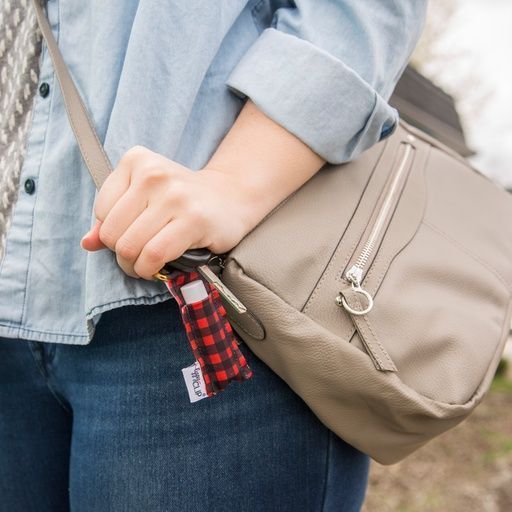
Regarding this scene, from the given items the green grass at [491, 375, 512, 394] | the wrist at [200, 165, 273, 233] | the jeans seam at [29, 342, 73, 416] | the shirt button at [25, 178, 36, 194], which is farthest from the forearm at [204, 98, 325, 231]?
the green grass at [491, 375, 512, 394]

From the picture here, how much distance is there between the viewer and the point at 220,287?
0.68 m

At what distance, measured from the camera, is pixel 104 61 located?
72 centimetres

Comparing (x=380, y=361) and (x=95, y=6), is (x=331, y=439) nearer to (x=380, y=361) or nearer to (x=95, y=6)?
(x=380, y=361)

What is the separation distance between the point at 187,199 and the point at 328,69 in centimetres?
24

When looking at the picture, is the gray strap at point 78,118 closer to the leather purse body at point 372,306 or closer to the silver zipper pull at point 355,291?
the leather purse body at point 372,306

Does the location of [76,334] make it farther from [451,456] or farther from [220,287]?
[451,456]

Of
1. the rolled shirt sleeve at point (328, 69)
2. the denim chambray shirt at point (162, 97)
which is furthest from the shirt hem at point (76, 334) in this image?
the rolled shirt sleeve at point (328, 69)

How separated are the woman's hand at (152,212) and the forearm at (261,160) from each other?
2.1 inches

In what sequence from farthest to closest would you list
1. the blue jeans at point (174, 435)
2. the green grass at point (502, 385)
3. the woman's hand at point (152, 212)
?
the green grass at point (502, 385) < the blue jeans at point (174, 435) < the woman's hand at point (152, 212)

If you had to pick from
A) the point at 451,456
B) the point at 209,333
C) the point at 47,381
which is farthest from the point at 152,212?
the point at 451,456

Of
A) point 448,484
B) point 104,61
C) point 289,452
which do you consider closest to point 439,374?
point 289,452

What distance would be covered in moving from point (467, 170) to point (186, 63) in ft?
1.80

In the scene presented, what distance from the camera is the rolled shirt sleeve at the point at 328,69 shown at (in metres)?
0.72

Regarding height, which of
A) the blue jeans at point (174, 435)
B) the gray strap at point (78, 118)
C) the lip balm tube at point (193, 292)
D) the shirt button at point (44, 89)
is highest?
the gray strap at point (78, 118)
